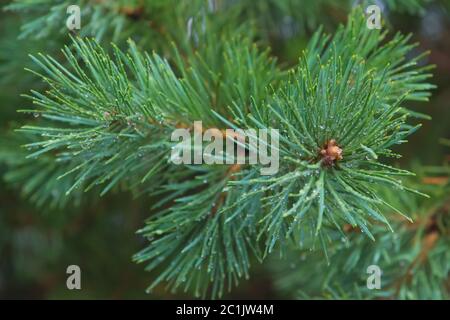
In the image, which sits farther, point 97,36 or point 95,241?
point 95,241

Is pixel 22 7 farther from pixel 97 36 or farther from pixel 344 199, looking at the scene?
pixel 344 199

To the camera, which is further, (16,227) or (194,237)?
(16,227)

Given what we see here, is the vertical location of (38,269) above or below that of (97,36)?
below

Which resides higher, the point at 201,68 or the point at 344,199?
the point at 201,68

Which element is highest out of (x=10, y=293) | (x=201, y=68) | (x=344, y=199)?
(x=201, y=68)

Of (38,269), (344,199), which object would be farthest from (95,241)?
(344,199)
